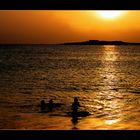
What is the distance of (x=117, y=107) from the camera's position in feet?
94.8

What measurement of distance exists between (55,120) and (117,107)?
28.8 ft

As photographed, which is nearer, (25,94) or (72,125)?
(72,125)

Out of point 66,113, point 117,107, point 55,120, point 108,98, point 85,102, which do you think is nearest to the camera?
point 55,120

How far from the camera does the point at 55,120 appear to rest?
21.1 meters
